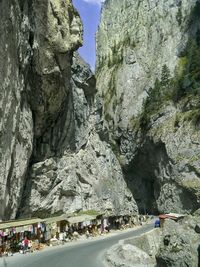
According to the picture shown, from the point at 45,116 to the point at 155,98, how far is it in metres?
39.9

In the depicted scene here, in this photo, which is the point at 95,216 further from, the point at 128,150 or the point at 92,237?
the point at 128,150

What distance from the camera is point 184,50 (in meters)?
97.8

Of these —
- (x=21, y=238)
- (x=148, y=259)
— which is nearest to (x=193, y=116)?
(x=21, y=238)

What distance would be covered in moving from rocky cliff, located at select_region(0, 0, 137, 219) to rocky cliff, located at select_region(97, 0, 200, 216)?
45.5 ft

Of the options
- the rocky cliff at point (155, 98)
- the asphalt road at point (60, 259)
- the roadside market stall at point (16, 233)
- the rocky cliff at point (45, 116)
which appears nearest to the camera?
the asphalt road at point (60, 259)

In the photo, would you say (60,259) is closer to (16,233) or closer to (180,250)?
(16,233)

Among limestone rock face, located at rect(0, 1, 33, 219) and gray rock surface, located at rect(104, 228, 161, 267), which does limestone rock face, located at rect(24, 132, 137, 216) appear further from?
gray rock surface, located at rect(104, 228, 161, 267)

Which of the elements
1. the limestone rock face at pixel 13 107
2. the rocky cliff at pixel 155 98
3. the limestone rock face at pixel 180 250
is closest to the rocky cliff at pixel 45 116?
the limestone rock face at pixel 13 107

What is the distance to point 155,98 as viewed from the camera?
304 feet

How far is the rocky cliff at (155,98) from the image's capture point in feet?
262

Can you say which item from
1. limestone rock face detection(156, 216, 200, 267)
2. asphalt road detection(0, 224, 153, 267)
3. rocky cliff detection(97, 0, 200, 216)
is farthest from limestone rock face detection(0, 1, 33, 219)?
rocky cliff detection(97, 0, 200, 216)

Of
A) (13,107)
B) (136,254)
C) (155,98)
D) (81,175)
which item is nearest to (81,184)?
(81,175)

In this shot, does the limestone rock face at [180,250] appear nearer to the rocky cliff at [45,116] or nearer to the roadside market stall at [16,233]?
the roadside market stall at [16,233]

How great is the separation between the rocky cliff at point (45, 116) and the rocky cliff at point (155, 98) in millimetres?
13857
